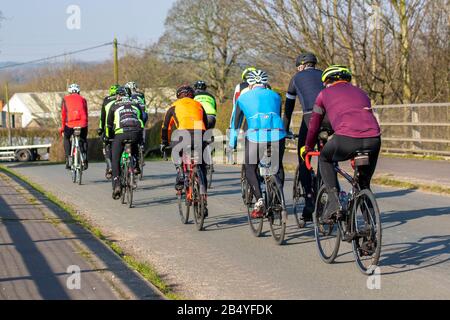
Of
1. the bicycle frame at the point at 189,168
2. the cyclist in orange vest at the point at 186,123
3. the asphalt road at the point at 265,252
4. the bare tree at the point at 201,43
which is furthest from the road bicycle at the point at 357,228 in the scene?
the bare tree at the point at 201,43

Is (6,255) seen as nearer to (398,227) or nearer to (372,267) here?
(372,267)

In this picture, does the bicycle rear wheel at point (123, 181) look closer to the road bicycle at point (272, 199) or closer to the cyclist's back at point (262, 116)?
the road bicycle at point (272, 199)

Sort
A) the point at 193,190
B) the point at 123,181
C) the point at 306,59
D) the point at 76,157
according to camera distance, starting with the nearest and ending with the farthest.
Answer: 1. the point at 306,59
2. the point at 193,190
3. the point at 123,181
4. the point at 76,157

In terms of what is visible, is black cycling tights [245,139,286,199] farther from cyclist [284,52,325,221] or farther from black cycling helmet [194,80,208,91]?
black cycling helmet [194,80,208,91]

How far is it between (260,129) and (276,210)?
945 millimetres

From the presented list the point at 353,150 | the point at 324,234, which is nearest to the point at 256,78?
the point at 324,234

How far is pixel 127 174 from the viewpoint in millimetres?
13312

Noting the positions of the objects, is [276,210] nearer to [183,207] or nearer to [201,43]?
[183,207]

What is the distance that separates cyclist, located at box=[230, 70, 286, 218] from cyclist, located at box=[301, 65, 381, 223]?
4.85ft

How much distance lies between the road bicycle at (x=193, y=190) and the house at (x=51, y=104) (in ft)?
157

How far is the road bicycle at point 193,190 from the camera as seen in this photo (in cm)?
1040

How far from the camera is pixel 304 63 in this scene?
1004 centimetres
